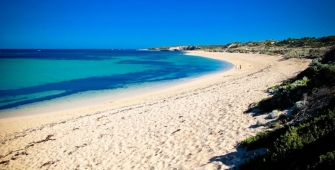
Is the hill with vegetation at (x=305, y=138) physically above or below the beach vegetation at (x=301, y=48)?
below

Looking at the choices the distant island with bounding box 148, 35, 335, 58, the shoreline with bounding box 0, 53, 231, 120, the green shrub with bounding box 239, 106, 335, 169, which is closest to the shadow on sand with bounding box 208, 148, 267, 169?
the green shrub with bounding box 239, 106, 335, 169

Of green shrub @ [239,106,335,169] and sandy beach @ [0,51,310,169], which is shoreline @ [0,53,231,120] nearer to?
sandy beach @ [0,51,310,169]

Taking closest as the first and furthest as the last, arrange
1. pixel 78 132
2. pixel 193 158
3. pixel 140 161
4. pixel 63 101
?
pixel 193 158 → pixel 140 161 → pixel 78 132 → pixel 63 101

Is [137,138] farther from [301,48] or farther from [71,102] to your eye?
[301,48]

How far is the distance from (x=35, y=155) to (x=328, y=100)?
11548mm

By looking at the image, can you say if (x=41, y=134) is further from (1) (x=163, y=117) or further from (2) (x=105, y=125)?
(1) (x=163, y=117)

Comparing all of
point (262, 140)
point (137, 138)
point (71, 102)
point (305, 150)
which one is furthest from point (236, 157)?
point (71, 102)

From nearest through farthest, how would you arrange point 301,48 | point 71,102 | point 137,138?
point 137,138 → point 71,102 → point 301,48

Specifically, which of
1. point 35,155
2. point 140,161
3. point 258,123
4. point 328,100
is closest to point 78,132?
point 35,155

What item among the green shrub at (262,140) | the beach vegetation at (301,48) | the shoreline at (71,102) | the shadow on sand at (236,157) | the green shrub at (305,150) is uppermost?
the beach vegetation at (301,48)

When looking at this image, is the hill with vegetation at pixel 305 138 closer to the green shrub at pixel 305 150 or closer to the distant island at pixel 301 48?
the green shrub at pixel 305 150

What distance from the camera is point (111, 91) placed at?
2478cm

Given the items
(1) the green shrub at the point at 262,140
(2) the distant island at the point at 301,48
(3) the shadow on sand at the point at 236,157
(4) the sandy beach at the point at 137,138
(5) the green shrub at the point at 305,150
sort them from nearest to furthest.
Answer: (5) the green shrub at the point at 305,150 < (3) the shadow on sand at the point at 236,157 < (1) the green shrub at the point at 262,140 < (4) the sandy beach at the point at 137,138 < (2) the distant island at the point at 301,48

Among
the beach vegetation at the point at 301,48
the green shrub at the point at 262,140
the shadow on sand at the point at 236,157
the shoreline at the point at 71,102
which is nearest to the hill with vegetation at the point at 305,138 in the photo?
the green shrub at the point at 262,140
